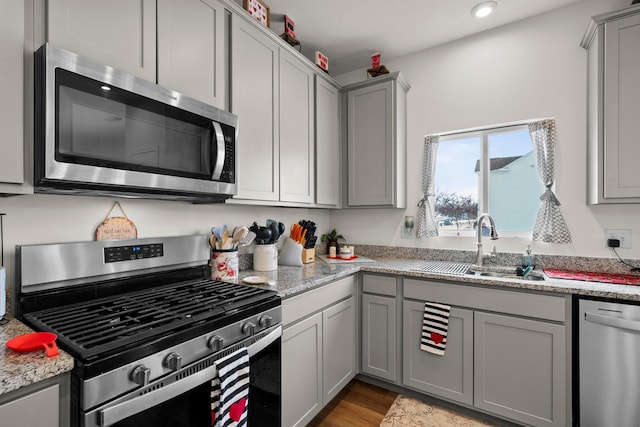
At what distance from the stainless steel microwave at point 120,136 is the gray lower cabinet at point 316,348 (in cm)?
77

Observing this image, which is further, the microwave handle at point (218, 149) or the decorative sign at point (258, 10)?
the decorative sign at point (258, 10)

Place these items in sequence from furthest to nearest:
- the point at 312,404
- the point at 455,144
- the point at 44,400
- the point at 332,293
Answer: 1. the point at 455,144
2. the point at 332,293
3. the point at 312,404
4. the point at 44,400

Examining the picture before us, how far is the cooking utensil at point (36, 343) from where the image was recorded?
0.78 meters

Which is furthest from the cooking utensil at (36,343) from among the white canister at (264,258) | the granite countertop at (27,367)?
the white canister at (264,258)

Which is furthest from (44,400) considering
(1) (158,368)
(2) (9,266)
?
(2) (9,266)

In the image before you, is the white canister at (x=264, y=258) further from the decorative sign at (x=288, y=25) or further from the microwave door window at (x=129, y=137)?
the decorative sign at (x=288, y=25)

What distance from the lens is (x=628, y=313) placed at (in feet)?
4.96

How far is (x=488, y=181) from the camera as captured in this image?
2.51 meters

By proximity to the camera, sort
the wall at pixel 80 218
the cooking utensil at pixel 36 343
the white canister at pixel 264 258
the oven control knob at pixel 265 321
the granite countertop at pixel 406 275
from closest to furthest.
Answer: the cooking utensil at pixel 36 343 → the wall at pixel 80 218 → the oven control knob at pixel 265 321 → the granite countertop at pixel 406 275 → the white canister at pixel 264 258

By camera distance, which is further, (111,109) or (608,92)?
(608,92)

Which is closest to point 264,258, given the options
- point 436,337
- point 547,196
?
point 436,337

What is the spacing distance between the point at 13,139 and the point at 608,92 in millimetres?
2788

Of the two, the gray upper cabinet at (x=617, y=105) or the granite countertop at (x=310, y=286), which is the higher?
the gray upper cabinet at (x=617, y=105)

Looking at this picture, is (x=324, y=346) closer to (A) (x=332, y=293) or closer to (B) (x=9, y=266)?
(A) (x=332, y=293)
